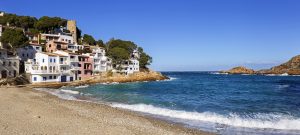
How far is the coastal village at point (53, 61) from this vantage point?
74.9 meters

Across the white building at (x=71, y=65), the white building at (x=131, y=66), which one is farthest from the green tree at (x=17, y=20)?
the white building at (x=131, y=66)

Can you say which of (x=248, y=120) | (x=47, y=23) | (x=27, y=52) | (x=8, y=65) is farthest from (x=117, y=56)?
(x=248, y=120)

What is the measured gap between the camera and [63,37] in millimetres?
109562

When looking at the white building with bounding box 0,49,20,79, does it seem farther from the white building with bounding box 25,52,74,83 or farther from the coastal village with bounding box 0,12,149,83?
the white building with bounding box 25,52,74,83

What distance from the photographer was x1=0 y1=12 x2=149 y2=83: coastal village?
74.9 m

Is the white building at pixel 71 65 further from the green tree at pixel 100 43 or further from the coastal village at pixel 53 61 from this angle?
the green tree at pixel 100 43

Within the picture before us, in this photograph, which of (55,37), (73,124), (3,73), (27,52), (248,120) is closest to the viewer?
(73,124)

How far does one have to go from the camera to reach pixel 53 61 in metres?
81.8

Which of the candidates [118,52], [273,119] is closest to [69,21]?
[118,52]

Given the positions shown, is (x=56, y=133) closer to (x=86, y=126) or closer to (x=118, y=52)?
(x=86, y=126)

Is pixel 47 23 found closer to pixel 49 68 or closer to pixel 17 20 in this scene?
pixel 17 20

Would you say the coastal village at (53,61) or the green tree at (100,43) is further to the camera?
the green tree at (100,43)

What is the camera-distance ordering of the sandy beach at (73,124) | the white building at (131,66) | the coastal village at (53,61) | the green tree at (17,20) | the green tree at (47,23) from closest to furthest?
1. the sandy beach at (73,124)
2. the coastal village at (53,61)
3. the green tree at (17,20)
4. the green tree at (47,23)
5. the white building at (131,66)

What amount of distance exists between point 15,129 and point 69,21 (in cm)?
11436
